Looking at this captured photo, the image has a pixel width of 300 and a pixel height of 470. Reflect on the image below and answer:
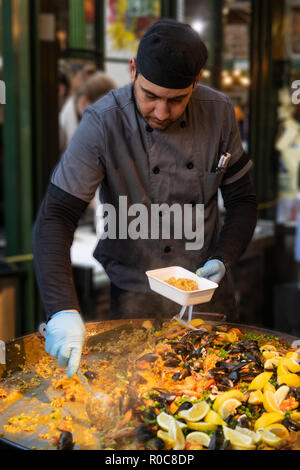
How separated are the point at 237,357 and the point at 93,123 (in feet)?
3.62

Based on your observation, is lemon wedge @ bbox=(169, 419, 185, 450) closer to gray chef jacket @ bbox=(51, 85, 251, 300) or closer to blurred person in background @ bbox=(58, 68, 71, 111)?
gray chef jacket @ bbox=(51, 85, 251, 300)

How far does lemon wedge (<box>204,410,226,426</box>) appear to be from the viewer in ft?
5.43

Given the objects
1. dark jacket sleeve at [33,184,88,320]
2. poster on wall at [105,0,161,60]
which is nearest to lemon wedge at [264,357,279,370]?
dark jacket sleeve at [33,184,88,320]

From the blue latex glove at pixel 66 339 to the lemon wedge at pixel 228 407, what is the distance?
1.58 ft

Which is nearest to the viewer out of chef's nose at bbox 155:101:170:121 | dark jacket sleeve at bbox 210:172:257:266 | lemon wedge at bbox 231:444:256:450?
lemon wedge at bbox 231:444:256:450

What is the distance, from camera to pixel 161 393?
1.85m

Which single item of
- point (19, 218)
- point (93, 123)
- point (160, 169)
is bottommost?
point (19, 218)

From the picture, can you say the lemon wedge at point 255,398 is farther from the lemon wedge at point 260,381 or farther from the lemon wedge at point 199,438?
the lemon wedge at point 199,438

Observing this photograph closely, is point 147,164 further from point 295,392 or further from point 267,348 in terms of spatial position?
point 295,392

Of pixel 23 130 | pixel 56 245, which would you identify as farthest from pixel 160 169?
pixel 23 130

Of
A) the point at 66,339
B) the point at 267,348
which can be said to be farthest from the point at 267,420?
the point at 66,339

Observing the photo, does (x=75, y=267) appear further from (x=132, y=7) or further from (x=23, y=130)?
(x=132, y=7)

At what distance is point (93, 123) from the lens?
243 centimetres

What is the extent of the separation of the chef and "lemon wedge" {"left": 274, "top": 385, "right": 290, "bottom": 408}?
0.62 metres
